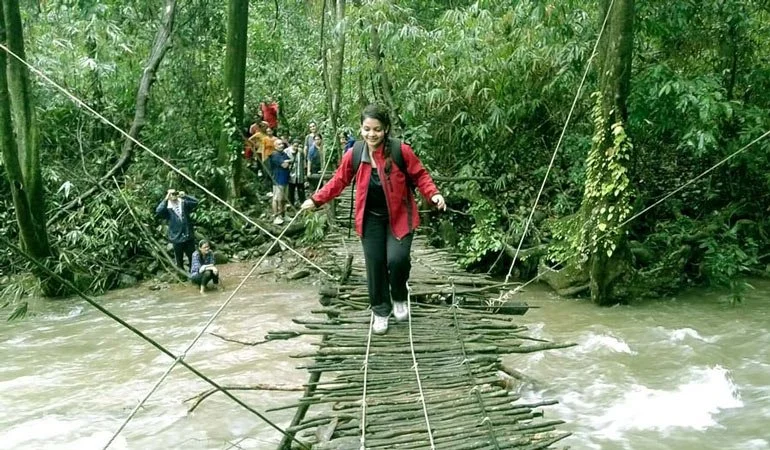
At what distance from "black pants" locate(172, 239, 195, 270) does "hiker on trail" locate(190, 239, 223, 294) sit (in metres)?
0.25

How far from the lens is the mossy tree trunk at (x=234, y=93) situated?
982 cm

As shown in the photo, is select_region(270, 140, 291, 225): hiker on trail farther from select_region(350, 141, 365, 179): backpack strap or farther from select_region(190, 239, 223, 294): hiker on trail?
select_region(350, 141, 365, 179): backpack strap

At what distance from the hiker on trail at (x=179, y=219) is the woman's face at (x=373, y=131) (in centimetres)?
530

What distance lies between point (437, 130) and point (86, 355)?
200 inches

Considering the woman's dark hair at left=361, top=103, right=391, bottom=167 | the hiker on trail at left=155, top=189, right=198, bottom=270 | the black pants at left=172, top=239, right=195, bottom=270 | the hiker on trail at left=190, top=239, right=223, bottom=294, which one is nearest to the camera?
the woman's dark hair at left=361, top=103, right=391, bottom=167

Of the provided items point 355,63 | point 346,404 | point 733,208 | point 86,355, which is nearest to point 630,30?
point 733,208

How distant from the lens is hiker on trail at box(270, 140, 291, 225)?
969 centimetres

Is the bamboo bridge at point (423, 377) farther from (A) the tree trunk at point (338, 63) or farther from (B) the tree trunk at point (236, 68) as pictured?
(B) the tree trunk at point (236, 68)

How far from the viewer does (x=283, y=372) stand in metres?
5.92

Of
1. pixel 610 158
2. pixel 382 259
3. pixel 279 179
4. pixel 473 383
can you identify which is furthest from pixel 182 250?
pixel 473 383

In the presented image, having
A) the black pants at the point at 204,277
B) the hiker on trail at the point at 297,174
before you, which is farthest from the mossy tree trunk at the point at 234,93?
the black pants at the point at 204,277

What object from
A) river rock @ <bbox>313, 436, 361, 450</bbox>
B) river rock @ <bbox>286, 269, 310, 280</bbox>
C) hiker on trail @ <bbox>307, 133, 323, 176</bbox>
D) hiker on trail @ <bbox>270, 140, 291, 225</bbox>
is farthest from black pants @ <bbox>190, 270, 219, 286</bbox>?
river rock @ <bbox>313, 436, 361, 450</bbox>

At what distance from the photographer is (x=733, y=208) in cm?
786

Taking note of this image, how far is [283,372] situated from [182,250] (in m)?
3.24
